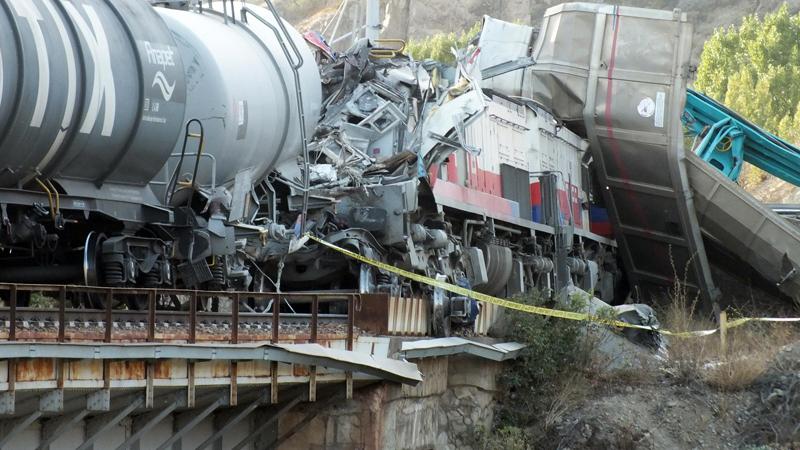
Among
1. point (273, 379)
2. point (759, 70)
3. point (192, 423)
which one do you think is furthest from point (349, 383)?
point (759, 70)

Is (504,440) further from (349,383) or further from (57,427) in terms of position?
(57,427)

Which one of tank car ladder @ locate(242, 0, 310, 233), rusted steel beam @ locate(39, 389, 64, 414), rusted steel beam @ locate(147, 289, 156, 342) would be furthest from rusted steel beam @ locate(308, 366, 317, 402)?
rusted steel beam @ locate(39, 389, 64, 414)

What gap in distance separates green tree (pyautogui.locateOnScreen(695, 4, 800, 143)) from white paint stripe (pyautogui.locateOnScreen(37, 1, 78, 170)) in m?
47.0

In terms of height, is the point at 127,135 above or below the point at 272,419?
above

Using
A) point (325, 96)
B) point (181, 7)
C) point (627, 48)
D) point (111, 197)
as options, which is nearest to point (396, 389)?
point (111, 197)

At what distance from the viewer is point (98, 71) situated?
40.3 ft

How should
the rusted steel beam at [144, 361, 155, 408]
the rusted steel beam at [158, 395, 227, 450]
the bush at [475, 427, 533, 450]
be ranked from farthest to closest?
the bush at [475, 427, 533, 450]
the rusted steel beam at [158, 395, 227, 450]
the rusted steel beam at [144, 361, 155, 408]

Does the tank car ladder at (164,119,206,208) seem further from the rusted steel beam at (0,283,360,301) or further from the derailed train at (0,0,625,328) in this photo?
the rusted steel beam at (0,283,360,301)

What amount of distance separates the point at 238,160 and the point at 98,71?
311cm

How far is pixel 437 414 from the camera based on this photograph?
16.8 m

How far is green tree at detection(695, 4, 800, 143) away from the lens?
60844mm

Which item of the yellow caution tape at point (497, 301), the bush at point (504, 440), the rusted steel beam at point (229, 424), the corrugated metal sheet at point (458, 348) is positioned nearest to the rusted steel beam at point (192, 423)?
the rusted steel beam at point (229, 424)

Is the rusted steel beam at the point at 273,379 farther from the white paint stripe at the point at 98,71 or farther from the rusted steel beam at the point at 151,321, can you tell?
the white paint stripe at the point at 98,71

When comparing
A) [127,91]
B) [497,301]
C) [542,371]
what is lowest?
[542,371]
